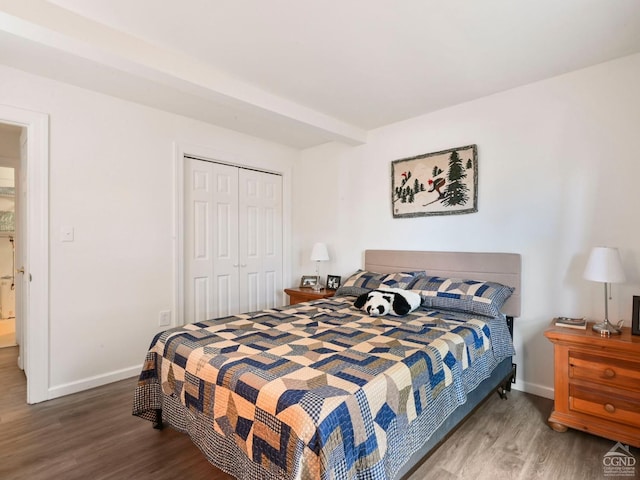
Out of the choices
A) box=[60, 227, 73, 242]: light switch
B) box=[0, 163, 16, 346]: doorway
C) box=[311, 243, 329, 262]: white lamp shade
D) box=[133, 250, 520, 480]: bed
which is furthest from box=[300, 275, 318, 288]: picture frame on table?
box=[0, 163, 16, 346]: doorway

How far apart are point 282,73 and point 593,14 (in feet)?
6.26

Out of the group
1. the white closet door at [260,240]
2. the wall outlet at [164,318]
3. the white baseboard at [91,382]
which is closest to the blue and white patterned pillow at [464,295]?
the white closet door at [260,240]

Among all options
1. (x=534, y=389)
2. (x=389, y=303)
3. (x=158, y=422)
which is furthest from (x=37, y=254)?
(x=534, y=389)

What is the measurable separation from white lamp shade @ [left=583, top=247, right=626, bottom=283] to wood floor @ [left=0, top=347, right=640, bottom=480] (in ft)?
3.24

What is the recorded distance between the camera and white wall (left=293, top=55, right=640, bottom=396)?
2.27 m

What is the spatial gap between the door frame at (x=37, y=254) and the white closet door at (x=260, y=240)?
1.78 metres

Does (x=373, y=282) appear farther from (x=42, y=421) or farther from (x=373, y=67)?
(x=42, y=421)

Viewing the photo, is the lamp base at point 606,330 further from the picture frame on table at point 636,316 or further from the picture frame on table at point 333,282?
the picture frame on table at point 333,282

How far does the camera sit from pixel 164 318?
3139 millimetres

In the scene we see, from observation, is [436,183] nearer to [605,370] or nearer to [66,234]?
[605,370]

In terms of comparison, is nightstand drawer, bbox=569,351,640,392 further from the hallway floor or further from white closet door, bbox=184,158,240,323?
the hallway floor

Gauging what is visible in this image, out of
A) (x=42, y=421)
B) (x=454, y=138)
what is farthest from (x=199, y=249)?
(x=454, y=138)

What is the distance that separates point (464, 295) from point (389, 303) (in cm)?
58

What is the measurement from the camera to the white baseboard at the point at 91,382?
2554mm
